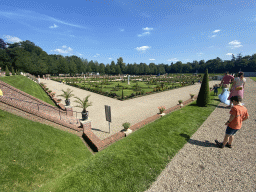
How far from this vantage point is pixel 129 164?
4363 mm

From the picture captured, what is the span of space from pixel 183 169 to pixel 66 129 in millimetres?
6240

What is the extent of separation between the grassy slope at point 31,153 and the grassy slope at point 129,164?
45cm

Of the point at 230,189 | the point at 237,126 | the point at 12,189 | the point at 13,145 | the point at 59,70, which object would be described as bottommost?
the point at 230,189

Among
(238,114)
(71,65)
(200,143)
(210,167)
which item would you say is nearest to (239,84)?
(238,114)

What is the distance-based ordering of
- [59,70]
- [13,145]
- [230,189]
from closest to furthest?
[230,189], [13,145], [59,70]

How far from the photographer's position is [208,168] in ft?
13.9

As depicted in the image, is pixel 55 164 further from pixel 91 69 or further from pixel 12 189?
pixel 91 69

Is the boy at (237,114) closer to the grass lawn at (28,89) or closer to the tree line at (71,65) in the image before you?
the grass lawn at (28,89)

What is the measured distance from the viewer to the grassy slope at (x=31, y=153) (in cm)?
316

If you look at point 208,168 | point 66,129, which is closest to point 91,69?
point 66,129

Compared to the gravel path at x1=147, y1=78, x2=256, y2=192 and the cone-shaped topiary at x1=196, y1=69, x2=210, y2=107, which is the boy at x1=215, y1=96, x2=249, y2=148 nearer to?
the gravel path at x1=147, y1=78, x2=256, y2=192

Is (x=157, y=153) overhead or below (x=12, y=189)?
below

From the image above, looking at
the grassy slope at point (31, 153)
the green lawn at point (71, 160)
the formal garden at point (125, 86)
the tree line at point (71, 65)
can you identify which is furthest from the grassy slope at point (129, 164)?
the tree line at point (71, 65)

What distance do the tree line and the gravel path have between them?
48.7m
